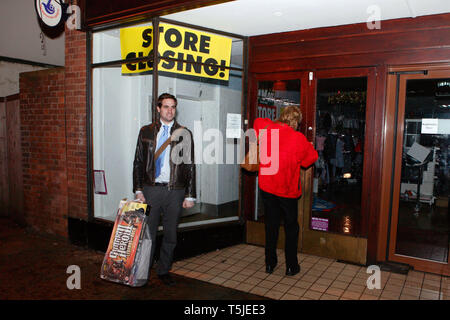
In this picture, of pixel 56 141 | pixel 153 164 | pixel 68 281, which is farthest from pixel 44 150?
pixel 153 164

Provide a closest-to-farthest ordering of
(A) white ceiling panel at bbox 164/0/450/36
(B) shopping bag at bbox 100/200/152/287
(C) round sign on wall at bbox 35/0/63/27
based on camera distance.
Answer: (B) shopping bag at bbox 100/200/152/287, (A) white ceiling panel at bbox 164/0/450/36, (C) round sign on wall at bbox 35/0/63/27

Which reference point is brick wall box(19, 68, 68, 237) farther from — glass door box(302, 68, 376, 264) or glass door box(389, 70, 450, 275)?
glass door box(389, 70, 450, 275)

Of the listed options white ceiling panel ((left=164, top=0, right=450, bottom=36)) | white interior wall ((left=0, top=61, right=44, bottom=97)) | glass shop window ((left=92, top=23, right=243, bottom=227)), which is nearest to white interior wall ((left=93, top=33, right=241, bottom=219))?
glass shop window ((left=92, top=23, right=243, bottom=227))

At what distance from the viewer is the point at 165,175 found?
159 inches

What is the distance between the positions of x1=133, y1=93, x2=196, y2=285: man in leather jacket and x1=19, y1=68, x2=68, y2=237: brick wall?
2.26 meters

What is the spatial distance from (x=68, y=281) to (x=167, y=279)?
3.84 feet

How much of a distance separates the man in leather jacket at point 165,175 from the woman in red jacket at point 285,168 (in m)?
0.92

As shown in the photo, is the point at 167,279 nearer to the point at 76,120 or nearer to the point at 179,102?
the point at 76,120

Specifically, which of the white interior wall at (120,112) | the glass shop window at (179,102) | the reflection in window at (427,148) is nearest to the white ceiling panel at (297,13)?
the glass shop window at (179,102)

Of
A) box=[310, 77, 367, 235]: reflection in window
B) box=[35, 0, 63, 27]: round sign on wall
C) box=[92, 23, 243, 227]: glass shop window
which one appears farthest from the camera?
box=[35, 0, 63, 27]: round sign on wall

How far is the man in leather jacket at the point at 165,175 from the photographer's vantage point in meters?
4.03

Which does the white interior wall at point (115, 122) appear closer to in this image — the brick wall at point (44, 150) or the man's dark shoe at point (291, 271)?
the brick wall at point (44, 150)

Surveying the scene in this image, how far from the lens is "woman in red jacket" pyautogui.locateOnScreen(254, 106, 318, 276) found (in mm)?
4148
